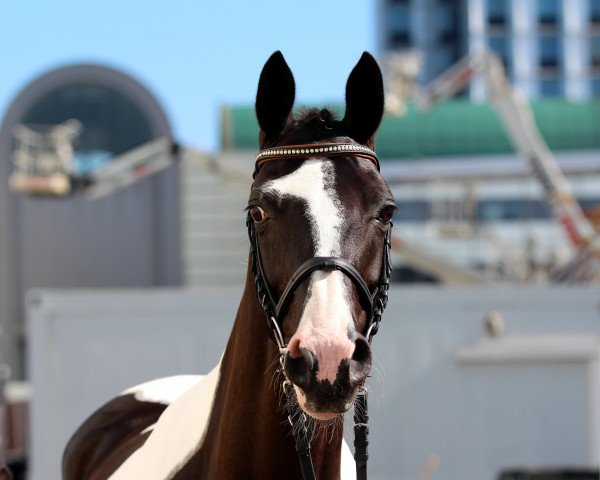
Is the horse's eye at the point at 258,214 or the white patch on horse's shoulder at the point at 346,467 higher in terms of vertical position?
the horse's eye at the point at 258,214

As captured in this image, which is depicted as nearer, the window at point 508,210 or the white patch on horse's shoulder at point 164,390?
the white patch on horse's shoulder at point 164,390

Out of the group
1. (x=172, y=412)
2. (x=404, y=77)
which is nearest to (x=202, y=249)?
(x=404, y=77)

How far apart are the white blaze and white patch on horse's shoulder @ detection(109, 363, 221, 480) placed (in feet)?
2.17

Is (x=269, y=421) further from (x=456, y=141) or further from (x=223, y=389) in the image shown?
(x=456, y=141)

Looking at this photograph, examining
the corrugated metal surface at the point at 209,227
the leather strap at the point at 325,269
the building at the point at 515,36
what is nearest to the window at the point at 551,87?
the building at the point at 515,36

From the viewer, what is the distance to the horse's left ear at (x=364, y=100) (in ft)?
8.92

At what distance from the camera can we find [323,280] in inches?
92.1

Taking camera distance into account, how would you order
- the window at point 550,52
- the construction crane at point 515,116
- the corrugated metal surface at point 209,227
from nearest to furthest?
the construction crane at point 515,116
the corrugated metal surface at point 209,227
the window at point 550,52

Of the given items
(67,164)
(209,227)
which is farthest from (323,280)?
(209,227)

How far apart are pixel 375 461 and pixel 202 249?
12.8m

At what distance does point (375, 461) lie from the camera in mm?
11133

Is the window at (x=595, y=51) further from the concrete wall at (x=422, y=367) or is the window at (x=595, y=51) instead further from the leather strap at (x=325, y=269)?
the leather strap at (x=325, y=269)

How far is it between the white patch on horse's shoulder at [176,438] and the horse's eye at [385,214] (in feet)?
2.24

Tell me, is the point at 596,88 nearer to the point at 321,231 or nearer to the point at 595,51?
the point at 595,51
